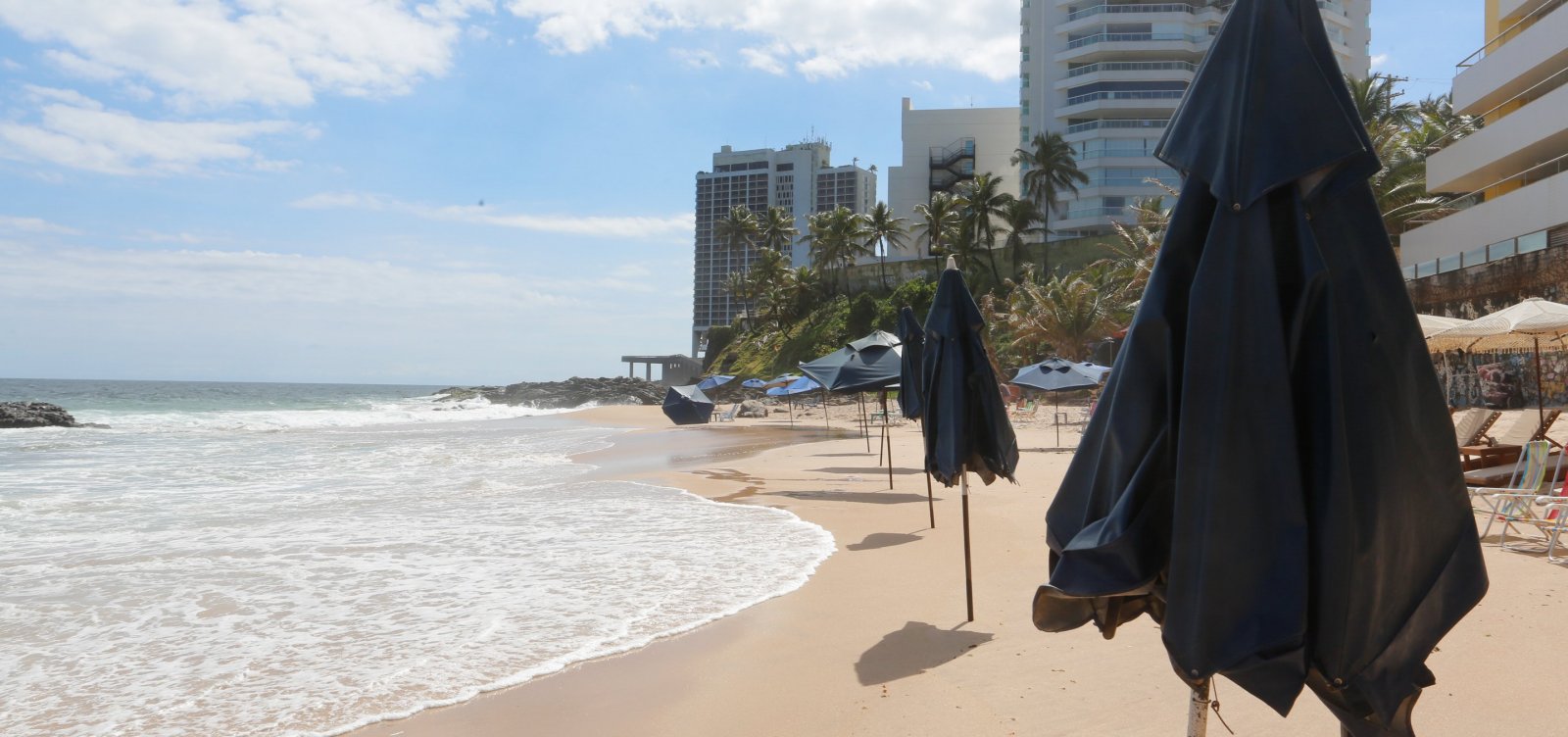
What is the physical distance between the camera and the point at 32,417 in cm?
3522

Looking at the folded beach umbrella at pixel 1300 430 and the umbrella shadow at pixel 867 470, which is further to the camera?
the umbrella shadow at pixel 867 470

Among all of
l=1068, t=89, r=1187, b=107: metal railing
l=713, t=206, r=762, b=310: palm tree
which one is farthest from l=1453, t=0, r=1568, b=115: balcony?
l=713, t=206, r=762, b=310: palm tree

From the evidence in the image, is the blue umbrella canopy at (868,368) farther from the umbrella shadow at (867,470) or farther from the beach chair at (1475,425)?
the beach chair at (1475,425)

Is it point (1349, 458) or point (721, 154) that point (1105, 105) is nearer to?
point (1349, 458)

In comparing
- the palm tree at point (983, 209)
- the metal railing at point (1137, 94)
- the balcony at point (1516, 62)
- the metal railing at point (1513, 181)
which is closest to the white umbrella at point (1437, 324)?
the metal railing at point (1513, 181)

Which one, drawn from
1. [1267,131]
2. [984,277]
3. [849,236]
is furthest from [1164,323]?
[849,236]

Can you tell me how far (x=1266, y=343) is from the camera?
208cm

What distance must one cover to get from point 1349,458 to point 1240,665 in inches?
20.4

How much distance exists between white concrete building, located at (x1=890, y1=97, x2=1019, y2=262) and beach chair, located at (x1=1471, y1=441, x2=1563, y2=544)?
2372 inches

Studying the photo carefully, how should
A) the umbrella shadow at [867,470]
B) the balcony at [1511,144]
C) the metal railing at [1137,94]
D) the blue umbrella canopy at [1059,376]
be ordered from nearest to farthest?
the umbrella shadow at [867,470]
the blue umbrella canopy at [1059,376]
the balcony at [1511,144]
the metal railing at [1137,94]

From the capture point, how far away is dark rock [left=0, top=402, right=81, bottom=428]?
1352 inches

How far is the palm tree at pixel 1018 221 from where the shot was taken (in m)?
51.2

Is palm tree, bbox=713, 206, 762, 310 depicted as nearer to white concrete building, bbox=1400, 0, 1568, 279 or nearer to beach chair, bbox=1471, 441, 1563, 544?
white concrete building, bbox=1400, 0, 1568, 279

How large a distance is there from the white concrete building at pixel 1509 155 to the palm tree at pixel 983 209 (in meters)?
23.7
